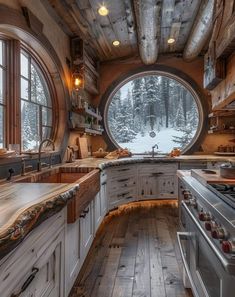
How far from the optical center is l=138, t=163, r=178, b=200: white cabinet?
439cm

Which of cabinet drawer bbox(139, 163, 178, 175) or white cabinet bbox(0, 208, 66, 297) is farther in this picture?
cabinet drawer bbox(139, 163, 178, 175)

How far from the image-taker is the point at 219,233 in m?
0.91

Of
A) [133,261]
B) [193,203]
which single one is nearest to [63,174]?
[133,261]

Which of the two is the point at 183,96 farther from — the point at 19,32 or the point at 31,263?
the point at 31,263

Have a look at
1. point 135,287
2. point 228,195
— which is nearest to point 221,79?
point 228,195

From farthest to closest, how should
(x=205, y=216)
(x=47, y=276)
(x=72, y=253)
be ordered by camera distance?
(x=72, y=253)
(x=47, y=276)
(x=205, y=216)

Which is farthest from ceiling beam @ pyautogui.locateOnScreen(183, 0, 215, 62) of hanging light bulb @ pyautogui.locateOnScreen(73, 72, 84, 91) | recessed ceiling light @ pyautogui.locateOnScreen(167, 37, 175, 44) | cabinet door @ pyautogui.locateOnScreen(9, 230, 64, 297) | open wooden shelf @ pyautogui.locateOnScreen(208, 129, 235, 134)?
cabinet door @ pyautogui.locateOnScreen(9, 230, 64, 297)

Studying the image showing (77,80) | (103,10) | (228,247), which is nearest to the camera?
(228,247)

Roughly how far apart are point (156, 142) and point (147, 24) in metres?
2.48

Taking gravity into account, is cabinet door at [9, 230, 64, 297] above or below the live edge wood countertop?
below

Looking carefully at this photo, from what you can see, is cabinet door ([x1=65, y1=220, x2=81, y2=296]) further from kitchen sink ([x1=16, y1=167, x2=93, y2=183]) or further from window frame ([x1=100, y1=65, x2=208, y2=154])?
window frame ([x1=100, y1=65, x2=208, y2=154])

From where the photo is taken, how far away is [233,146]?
4.81m

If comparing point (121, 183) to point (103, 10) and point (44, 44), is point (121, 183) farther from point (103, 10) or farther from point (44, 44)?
point (103, 10)

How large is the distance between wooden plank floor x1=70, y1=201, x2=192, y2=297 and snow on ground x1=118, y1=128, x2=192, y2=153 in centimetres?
175
